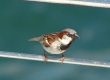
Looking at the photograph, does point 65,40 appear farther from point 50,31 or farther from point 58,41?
point 50,31

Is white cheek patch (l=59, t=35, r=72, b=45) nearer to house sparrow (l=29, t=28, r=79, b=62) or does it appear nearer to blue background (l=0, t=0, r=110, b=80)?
house sparrow (l=29, t=28, r=79, b=62)

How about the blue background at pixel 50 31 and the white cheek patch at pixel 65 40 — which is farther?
the blue background at pixel 50 31

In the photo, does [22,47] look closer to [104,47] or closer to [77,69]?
[77,69]

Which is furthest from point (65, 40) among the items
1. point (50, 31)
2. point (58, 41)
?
point (50, 31)

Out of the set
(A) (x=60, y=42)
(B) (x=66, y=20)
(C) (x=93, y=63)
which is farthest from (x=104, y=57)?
(C) (x=93, y=63)

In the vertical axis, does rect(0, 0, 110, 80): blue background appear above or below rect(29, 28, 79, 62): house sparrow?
below

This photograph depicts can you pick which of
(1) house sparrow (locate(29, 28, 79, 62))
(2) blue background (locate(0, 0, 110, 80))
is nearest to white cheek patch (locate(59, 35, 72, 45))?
(1) house sparrow (locate(29, 28, 79, 62))

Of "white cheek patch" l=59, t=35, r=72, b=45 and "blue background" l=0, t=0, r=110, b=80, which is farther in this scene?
"blue background" l=0, t=0, r=110, b=80

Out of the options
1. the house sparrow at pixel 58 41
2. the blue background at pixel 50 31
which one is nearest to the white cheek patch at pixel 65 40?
the house sparrow at pixel 58 41

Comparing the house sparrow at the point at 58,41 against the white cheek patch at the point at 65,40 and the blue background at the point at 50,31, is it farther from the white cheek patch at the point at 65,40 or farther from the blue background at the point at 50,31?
the blue background at the point at 50,31
